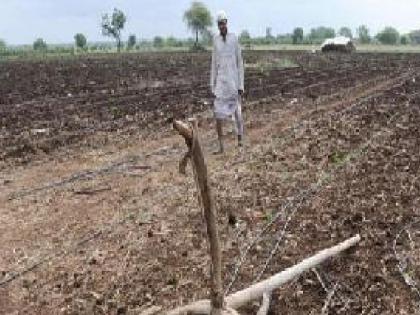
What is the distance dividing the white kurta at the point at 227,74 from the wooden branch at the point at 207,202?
6597 mm

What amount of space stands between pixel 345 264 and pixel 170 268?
144cm

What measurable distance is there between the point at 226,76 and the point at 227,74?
0.03 metres

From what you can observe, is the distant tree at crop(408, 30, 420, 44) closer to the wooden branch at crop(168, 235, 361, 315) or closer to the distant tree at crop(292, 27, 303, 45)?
the distant tree at crop(292, 27, 303, 45)

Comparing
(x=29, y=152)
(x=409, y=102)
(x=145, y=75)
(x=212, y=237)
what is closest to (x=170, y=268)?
(x=212, y=237)

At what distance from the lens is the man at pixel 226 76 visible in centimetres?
1026

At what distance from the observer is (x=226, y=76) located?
10.4 meters

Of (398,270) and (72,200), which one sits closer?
(398,270)

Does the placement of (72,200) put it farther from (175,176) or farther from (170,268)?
(170,268)

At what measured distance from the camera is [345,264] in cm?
606

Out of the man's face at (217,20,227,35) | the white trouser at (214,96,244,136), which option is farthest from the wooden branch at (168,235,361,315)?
the white trouser at (214,96,244,136)

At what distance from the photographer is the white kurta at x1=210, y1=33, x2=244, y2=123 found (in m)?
10.3

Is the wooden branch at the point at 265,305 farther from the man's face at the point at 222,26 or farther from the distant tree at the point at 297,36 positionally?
the distant tree at the point at 297,36

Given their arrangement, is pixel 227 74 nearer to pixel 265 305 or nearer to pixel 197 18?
pixel 265 305

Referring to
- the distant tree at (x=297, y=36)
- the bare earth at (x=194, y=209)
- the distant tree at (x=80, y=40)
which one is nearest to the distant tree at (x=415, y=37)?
the distant tree at (x=297, y=36)
